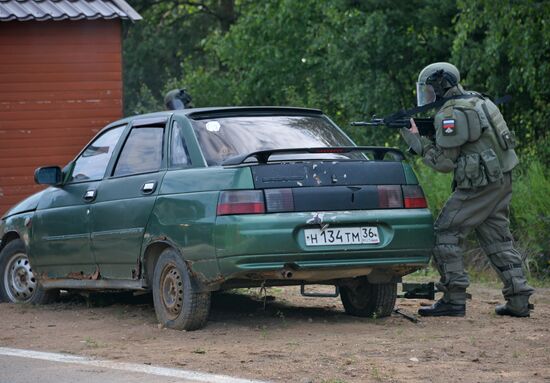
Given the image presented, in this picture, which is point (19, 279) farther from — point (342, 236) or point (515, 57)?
point (515, 57)

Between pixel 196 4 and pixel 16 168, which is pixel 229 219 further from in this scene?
pixel 196 4

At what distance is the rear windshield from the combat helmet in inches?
29.5

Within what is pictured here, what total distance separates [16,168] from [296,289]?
7344 millimetres

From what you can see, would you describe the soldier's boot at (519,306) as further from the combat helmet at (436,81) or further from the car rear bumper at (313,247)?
the combat helmet at (436,81)

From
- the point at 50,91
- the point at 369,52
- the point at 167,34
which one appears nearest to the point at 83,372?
the point at 50,91

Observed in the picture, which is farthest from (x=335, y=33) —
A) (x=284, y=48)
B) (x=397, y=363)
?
(x=397, y=363)

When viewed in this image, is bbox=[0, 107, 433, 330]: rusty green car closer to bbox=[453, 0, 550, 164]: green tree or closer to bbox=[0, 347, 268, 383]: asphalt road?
bbox=[0, 347, 268, 383]: asphalt road

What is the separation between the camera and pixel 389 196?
8508 mm

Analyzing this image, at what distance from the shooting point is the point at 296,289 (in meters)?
11.5

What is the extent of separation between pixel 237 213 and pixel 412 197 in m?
1.33

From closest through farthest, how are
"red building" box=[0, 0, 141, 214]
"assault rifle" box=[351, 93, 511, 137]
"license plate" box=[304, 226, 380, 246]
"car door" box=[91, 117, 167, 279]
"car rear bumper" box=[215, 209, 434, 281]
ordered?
"car rear bumper" box=[215, 209, 434, 281] < "license plate" box=[304, 226, 380, 246] < "car door" box=[91, 117, 167, 279] < "assault rifle" box=[351, 93, 511, 137] < "red building" box=[0, 0, 141, 214]

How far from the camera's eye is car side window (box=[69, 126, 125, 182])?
31.9 ft

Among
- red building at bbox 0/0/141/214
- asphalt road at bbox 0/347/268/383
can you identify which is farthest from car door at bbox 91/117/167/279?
red building at bbox 0/0/141/214

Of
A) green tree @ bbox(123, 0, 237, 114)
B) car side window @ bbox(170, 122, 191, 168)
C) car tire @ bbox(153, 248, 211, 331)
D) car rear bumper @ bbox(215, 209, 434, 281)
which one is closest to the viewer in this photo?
car rear bumper @ bbox(215, 209, 434, 281)
